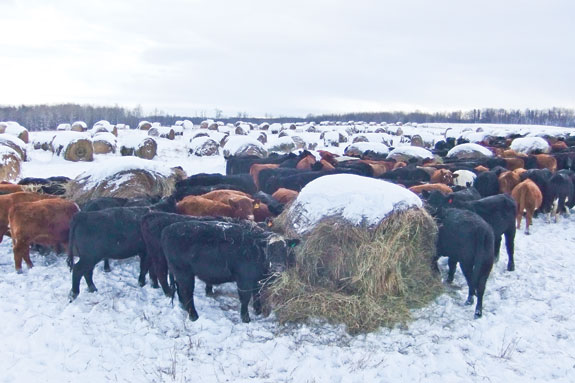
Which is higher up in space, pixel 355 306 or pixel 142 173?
pixel 142 173

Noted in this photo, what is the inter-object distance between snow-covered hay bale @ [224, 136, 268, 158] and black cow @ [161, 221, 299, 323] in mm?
19512

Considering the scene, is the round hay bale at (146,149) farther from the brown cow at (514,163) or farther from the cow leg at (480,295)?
the cow leg at (480,295)

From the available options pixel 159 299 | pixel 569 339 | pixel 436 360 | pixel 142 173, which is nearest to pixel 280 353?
pixel 436 360

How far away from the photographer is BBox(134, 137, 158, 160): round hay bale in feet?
91.4

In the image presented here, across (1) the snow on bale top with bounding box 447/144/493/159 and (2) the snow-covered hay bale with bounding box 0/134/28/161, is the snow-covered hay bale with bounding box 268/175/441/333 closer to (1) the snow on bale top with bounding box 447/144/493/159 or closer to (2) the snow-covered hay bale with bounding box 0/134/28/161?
(1) the snow on bale top with bounding box 447/144/493/159

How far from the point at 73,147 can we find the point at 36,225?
1996cm

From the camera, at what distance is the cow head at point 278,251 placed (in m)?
5.79

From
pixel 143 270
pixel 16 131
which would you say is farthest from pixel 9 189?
pixel 16 131

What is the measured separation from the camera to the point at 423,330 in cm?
529

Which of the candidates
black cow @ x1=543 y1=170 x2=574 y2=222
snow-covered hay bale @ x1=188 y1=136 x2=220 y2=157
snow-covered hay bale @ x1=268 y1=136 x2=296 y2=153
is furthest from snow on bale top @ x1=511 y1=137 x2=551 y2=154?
snow-covered hay bale @ x1=188 y1=136 x2=220 y2=157

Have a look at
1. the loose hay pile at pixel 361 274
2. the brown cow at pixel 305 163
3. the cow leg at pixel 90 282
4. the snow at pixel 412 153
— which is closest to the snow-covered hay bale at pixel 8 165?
the brown cow at pixel 305 163

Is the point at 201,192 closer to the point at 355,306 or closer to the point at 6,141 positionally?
the point at 355,306

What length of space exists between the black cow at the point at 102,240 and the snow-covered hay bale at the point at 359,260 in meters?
2.32

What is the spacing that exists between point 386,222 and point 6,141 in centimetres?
2284
